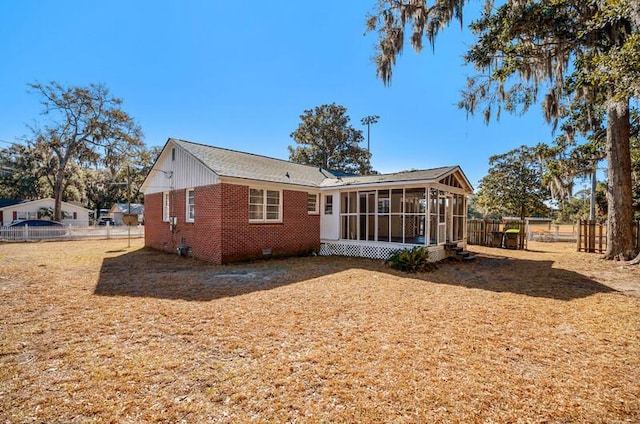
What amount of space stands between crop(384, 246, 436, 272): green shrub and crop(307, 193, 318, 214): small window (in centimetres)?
435

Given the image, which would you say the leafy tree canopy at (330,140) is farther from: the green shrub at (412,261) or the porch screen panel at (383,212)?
the green shrub at (412,261)

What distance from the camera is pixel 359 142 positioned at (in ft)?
111

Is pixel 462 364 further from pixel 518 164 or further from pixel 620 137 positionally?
pixel 518 164

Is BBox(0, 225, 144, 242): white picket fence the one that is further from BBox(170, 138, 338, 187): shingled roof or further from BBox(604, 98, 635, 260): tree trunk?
BBox(604, 98, 635, 260): tree trunk

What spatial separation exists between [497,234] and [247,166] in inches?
562

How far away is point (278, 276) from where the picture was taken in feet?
26.3

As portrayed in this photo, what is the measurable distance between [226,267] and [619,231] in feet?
48.0

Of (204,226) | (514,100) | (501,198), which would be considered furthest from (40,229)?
(501,198)

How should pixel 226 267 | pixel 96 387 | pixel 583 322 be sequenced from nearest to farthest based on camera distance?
pixel 96 387 → pixel 583 322 → pixel 226 267

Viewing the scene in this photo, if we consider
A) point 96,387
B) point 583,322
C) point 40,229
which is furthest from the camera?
point 40,229

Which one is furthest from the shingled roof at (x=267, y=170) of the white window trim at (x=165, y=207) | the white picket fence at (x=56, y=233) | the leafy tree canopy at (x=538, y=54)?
the white picket fence at (x=56, y=233)

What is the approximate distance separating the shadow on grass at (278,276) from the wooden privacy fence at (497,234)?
4931mm

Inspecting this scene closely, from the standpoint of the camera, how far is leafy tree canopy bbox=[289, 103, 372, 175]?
3291 cm

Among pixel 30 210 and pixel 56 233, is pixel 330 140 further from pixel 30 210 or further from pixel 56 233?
pixel 30 210
